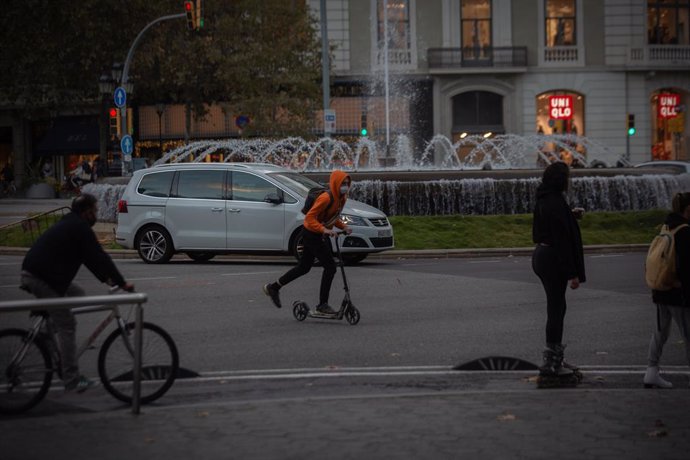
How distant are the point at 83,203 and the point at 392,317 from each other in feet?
17.2

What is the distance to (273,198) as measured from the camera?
730 inches

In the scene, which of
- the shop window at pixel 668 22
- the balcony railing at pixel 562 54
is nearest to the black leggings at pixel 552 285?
the balcony railing at pixel 562 54

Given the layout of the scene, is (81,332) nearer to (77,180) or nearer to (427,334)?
(427,334)

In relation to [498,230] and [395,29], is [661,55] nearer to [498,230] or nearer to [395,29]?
[395,29]

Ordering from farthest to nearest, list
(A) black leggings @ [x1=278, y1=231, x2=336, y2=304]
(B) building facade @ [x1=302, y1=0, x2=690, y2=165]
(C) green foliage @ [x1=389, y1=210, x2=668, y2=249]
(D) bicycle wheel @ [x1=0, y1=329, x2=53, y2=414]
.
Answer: (B) building facade @ [x1=302, y1=0, x2=690, y2=165], (C) green foliage @ [x1=389, y1=210, x2=668, y2=249], (A) black leggings @ [x1=278, y1=231, x2=336, y2=304], (D) bicycle wheel @ [x1=0, y1=329, x2=53, y2=414]

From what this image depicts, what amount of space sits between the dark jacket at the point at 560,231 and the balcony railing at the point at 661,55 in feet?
139

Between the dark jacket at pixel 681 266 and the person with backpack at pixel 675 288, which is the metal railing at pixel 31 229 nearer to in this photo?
the person with backpack at pixel 675 288

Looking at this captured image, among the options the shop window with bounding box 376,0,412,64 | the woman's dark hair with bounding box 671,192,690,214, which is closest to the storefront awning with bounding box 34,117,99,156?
the shop window with bounding box 376,0,412,64

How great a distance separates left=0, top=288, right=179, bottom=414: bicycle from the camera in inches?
286

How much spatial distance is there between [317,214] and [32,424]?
5711 millimetres

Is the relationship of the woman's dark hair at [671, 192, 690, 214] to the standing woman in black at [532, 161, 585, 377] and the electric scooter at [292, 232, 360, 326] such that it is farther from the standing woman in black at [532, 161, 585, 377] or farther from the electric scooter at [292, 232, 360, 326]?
the electric scooter at [292, 232, 360, 326]

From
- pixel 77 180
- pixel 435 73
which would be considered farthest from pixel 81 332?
pixel 435 73

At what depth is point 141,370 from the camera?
7.27 metres

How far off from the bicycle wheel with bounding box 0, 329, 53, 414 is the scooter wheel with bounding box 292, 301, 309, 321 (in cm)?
482
